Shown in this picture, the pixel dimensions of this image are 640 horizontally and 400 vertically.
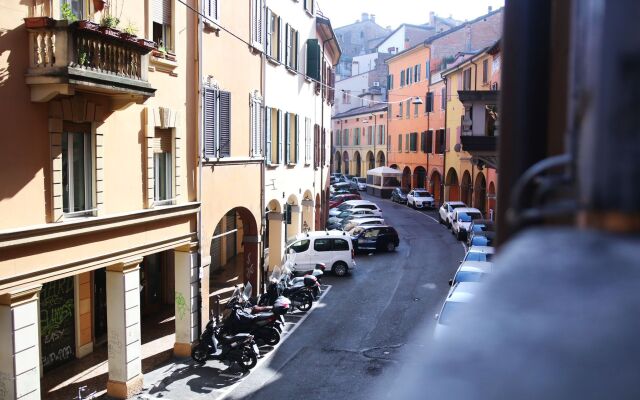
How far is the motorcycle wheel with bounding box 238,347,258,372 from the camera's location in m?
14.2

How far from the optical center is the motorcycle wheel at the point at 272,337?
52.7 feet

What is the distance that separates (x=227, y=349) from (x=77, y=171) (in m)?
5.28

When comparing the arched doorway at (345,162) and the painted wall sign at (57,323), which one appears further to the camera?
the arched doorway at (345,162)

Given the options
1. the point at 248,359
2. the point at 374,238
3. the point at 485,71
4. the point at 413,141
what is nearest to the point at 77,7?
the point at 248,359

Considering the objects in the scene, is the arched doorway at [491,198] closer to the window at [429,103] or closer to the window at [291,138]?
the window at [429,103]

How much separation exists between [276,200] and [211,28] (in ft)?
26.9

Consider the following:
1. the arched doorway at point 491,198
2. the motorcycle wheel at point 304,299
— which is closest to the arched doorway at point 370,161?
the arched doorway at point 491,198

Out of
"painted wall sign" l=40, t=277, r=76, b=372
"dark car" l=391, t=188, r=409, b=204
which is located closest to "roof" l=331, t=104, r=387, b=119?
"dark car" l=391, t=188, r=409, b=204

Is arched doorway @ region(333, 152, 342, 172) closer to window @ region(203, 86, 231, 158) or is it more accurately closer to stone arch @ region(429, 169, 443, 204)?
stone arch @ region(429, 169, 443, 204)

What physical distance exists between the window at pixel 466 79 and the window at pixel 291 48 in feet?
63.2

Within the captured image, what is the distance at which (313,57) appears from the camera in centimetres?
2784

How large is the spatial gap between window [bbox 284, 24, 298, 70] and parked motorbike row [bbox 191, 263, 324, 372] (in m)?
8.63

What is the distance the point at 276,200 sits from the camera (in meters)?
23.2

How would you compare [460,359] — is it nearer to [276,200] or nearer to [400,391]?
[400,391]
